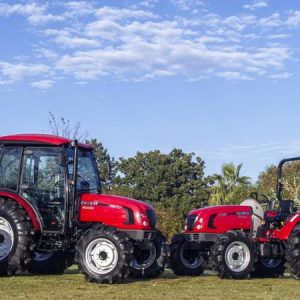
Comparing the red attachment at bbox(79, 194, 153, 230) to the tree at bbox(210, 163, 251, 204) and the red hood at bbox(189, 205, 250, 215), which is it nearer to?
the red hood at bbox(189, 205, 250, 215)

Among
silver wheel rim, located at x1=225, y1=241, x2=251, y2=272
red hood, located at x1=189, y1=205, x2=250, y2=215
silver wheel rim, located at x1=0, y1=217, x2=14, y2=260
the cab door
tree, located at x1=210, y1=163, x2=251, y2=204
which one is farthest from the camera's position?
tree, located at x1=210, y1=163, x2=251, y2=204

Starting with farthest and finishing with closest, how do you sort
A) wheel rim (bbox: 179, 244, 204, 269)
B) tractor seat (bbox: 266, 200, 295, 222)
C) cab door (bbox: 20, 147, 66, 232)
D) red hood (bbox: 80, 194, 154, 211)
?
wheel rim (bbox: 179, 244, 204, 269)
tractor seat (bbox: 266, 200, 295, 222)
cab door (bbox: 20, 147, 66, 232)
red hood (bbox: 80, 194, 154, 211)

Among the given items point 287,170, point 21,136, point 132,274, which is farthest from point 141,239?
point 287,170

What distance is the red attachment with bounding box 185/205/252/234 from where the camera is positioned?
13188mm

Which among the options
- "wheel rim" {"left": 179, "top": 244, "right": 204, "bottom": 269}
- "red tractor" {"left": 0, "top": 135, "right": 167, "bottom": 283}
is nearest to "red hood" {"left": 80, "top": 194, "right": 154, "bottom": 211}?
"red tractor" {"left": 0, "top": 135, "right": 167, "bottom": 283}

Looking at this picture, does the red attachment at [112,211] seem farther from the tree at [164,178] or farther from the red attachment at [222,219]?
the tree at [164,178]

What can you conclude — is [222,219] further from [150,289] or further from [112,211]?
[150,289]

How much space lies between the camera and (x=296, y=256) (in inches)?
476

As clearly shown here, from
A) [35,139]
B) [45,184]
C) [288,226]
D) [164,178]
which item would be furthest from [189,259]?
[164,178]

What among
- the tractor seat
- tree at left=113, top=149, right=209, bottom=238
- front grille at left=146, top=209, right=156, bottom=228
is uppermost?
tree at left=113, top=149, right=209, bottom=238

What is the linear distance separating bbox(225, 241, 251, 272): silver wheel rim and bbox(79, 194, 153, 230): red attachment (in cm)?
169

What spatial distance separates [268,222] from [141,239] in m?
3.04

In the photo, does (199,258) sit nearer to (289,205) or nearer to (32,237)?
(289,205)

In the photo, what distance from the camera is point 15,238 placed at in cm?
1141
